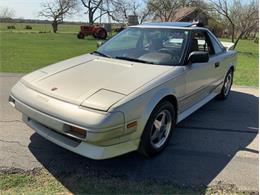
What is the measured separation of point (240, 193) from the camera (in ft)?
9.39

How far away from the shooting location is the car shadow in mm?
3086

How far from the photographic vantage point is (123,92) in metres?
2.99

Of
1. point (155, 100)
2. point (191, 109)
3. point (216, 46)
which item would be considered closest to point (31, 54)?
point (216, 46)

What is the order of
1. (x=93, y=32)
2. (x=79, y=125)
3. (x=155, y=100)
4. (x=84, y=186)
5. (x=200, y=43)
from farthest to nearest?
(x=93, y=32), (x=200, y=43), (x=155, y=100), (x=84, y=186), (x=79, y=125)

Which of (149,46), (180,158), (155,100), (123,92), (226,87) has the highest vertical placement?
(149,46)

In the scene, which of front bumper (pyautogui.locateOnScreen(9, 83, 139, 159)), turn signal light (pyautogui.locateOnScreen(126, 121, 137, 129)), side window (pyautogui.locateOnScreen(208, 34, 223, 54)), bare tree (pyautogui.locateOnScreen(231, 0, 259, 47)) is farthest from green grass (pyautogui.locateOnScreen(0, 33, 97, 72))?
bare tree (pyautogui.locateOnScreen(231, 0, 259, 47))

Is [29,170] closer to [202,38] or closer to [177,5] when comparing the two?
[202,38]

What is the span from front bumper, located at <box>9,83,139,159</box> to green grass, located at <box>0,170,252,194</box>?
0.99 ft

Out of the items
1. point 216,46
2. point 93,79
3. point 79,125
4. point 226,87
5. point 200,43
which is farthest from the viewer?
point 226,87

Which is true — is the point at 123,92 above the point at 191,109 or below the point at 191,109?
above

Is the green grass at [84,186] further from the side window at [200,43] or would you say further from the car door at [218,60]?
the car door at [218,60]

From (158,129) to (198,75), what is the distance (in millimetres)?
1194

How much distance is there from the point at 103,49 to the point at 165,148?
1799 mm

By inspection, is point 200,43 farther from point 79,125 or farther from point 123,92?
point 79,125
